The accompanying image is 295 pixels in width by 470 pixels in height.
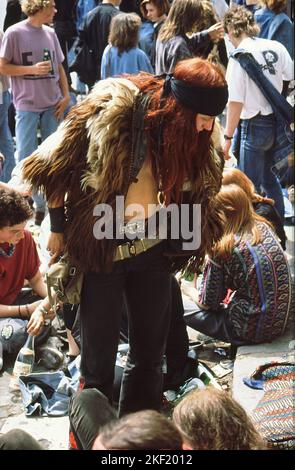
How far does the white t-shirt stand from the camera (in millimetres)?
4539

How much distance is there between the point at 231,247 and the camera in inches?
133

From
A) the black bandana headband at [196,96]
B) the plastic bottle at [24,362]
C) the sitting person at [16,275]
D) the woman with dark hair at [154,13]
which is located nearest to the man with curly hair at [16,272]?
the sitting person at [16,275]

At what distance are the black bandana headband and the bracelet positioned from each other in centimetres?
53

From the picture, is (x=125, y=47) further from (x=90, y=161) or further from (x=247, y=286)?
(x=90, y=161)

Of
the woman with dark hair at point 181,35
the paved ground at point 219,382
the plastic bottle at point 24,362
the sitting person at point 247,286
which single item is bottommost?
the paved ground at point 219,382

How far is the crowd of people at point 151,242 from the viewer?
2.16m

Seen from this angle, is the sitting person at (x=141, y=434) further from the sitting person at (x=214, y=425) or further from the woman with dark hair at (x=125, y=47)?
the woman with dark hair at (x=125, y=47)

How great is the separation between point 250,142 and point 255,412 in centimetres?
217

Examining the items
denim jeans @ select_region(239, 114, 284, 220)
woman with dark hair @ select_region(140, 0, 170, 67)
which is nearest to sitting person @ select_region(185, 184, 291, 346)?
denim jeans @ select_region(239, 114, 284, 220)

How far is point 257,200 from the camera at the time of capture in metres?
3.89

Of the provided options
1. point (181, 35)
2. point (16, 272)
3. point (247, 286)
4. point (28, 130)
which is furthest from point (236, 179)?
point (28, 130)

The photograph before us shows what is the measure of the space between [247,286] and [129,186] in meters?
1.12

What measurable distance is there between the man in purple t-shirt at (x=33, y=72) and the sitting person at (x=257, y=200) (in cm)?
158

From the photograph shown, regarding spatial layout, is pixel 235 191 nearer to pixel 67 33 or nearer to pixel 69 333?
pixel 69 333
